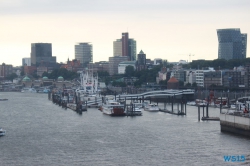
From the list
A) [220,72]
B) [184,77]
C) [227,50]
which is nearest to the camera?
[220,72]

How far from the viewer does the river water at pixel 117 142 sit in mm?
37625

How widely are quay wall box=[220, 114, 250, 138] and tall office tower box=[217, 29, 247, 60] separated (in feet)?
413

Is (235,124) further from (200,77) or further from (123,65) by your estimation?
(123,65)

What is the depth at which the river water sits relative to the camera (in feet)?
123

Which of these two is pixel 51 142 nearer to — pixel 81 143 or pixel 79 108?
pixel 81 143

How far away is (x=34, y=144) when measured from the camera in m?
43.8

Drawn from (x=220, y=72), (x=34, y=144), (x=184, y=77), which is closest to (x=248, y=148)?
(x=34, y=144)

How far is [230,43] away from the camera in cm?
17350

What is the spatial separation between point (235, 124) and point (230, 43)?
5065 inches

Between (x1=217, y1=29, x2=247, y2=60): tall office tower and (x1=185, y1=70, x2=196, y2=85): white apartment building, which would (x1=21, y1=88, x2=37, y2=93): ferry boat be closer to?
(x1=217, y1=29, x2=247, y2=60): tall office tower

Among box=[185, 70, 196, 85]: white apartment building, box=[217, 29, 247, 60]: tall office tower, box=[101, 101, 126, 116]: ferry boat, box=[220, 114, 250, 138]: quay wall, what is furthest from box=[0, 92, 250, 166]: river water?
box=[217, 29, 247, 60]: tall office tower

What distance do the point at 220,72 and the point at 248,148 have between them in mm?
77080

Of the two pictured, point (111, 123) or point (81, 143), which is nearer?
point (81, 143)

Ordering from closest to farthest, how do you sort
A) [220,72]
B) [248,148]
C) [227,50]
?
[248,148] < [220,72] < [227,50]
